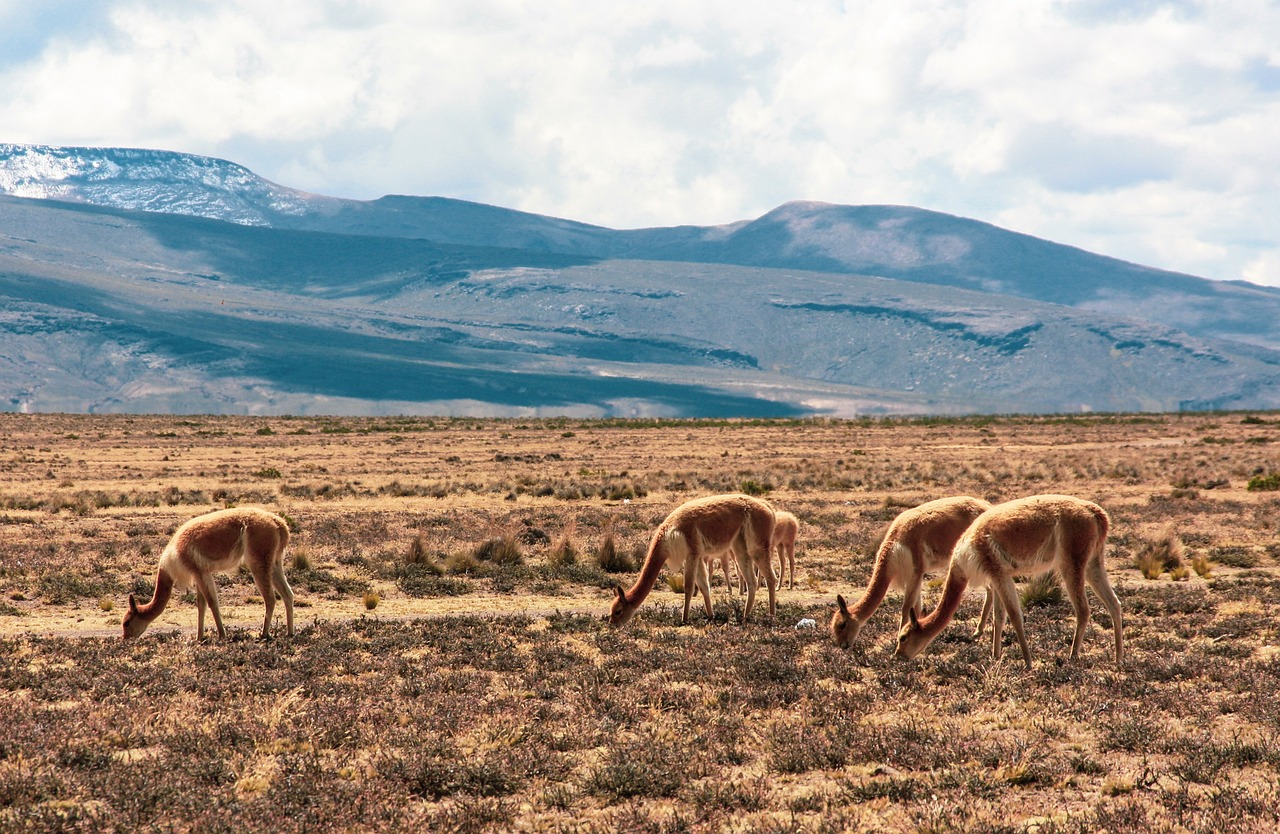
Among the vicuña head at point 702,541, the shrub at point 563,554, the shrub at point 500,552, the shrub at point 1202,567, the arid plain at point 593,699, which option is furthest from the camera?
the shrub at point 500,552

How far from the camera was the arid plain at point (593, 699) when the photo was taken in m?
7.41

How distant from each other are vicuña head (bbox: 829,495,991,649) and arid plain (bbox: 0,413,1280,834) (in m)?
0.48

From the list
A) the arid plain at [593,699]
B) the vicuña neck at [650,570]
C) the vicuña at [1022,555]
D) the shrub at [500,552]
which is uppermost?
the vicuña at [1022,555]

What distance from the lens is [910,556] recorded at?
1174cm

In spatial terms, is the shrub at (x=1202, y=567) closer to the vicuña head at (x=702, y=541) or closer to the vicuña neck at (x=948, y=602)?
the vicuña head at (x=702, y=541)

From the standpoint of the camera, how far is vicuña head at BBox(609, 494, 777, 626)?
13.4 m

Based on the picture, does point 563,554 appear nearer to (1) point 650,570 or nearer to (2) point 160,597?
(1) point 650,570

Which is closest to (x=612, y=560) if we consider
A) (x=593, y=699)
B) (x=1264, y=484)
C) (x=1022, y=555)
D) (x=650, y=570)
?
(x=650, y=570)

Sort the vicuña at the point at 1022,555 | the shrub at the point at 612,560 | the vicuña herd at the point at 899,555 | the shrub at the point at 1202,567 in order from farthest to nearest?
the shrub at the point at 612,560 < the shrub at the point at 1202,567 < the vicuña herd at the point at 899,555 < the vicuña at the point at 1022,555

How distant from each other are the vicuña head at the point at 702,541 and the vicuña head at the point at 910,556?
208 centimetres

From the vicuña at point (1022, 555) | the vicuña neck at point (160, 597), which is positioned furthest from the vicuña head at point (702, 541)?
the vicuña neck at point (160, 597)

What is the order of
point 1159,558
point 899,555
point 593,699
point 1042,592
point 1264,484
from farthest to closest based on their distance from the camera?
point 1264,484 → point 1159,558 → point 1042,592 → point 899,555 → point 593,699

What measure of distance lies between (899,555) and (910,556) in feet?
0.39

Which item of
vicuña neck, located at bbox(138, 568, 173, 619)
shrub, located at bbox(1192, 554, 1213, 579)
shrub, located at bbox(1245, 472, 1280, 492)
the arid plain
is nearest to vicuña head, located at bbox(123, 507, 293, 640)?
vicuña neck, located at bbox(138, 568, 173, 619)
